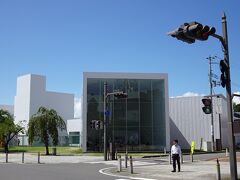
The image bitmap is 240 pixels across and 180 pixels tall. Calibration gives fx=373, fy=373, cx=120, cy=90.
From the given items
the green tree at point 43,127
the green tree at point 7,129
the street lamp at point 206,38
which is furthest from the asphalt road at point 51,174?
the green tree at point 7,129

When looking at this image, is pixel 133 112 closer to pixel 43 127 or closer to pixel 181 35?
pixel 43 127

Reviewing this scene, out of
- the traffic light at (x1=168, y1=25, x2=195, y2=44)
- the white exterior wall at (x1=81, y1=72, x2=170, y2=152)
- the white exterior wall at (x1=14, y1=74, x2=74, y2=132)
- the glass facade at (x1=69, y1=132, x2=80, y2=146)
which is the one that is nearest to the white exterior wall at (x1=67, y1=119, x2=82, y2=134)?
→ the glass facade at (x1=69, y1=132, x2=80, y2=146)

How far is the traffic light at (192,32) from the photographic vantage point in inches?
425

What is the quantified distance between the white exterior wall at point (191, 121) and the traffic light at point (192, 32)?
43.1m

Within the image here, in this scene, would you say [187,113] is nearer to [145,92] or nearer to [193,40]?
[145,92]

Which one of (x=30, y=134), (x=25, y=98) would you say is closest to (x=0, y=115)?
(x=30, y=134)

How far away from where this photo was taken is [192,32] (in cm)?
1079

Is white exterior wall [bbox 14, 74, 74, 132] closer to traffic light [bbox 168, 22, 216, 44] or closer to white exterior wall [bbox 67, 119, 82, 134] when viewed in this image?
white exterior wall [bbox 67, 119, 82, 134]

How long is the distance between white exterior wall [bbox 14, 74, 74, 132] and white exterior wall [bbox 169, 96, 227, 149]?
55649mm

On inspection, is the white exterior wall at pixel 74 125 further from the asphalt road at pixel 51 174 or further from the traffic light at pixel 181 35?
the traffic light at pixel 181 35

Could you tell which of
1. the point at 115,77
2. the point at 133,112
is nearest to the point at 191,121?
the point at 133,112

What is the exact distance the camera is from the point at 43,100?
107 metres

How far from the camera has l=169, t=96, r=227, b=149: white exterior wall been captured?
54.0 metres

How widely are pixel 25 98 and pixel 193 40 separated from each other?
9822cm
